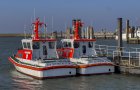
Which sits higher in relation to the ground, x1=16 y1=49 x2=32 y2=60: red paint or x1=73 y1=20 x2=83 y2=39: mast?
x1=73 y1=20 x2=83 y2=39: mast

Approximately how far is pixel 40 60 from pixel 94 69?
428 cm

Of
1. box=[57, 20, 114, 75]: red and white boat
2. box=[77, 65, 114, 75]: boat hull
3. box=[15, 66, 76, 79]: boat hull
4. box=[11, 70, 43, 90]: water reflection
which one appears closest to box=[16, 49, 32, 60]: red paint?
box=[11, 70, 43, 90]: water reflection

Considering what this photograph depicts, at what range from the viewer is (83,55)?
1329 inches

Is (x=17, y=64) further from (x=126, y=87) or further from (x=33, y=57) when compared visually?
(x=126, y=87)

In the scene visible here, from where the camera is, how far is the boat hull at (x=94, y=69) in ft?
101

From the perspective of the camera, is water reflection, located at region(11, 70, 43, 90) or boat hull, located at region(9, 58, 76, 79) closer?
water reflection, located at region(11, 70, 43, 90)

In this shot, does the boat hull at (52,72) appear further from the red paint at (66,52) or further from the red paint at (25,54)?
the red paint at (66,52)

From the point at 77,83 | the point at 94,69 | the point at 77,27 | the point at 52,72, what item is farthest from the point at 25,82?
the point at 77,27

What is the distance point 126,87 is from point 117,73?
5.30m

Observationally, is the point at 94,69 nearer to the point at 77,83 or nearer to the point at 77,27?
the point at 77,83

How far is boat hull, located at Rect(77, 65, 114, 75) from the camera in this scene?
3077 centimetres

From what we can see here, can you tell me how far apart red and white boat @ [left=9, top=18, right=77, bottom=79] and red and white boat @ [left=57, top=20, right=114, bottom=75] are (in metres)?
1.10

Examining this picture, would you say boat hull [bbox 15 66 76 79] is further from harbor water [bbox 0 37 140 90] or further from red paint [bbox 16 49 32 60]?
red paint [bbox 16 49 32 60]

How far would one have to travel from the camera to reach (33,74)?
100 ft
